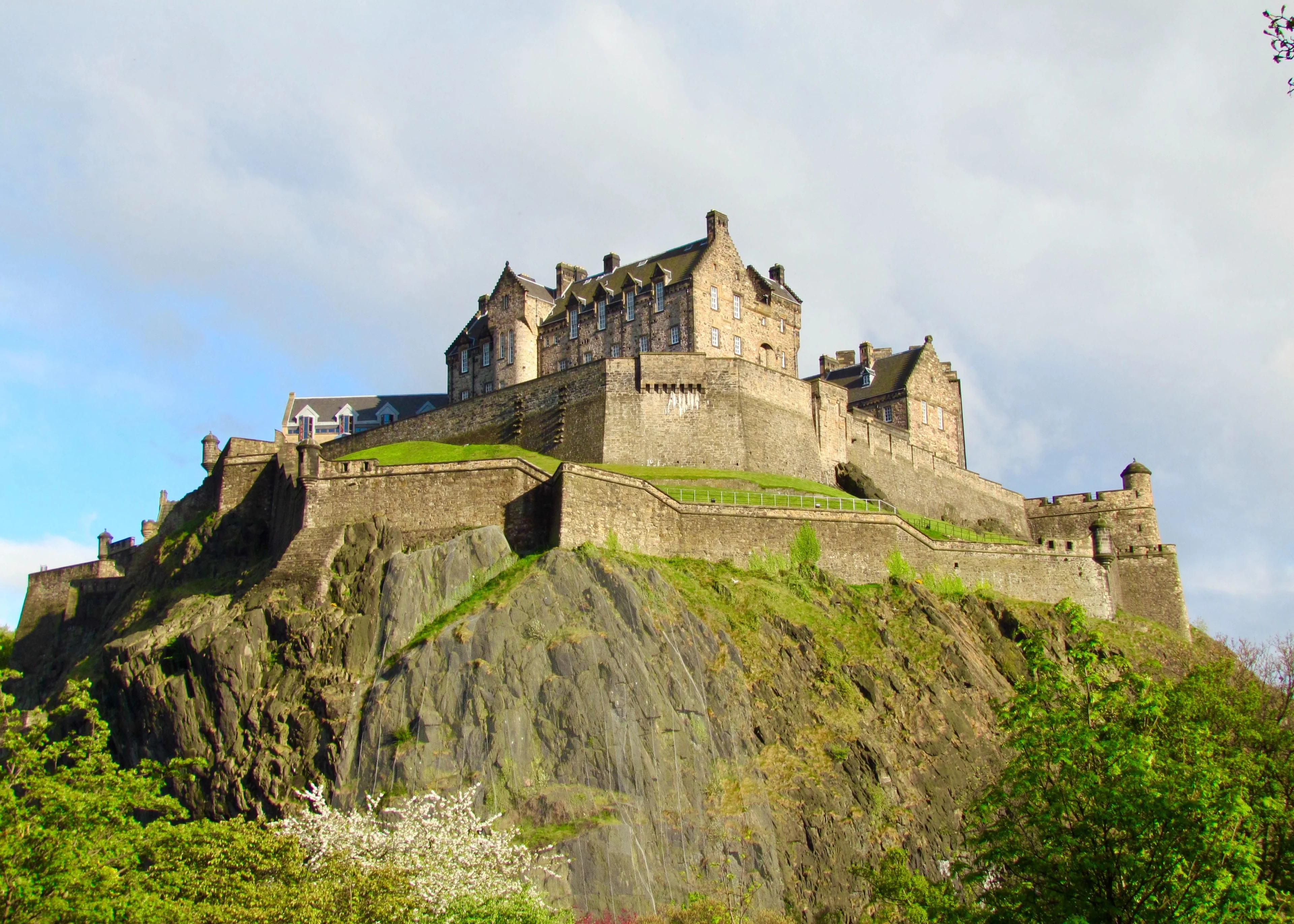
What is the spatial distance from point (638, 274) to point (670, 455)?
15983 millimetres

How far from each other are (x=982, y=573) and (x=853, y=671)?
1484cm

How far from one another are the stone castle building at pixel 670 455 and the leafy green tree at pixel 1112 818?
25.6m

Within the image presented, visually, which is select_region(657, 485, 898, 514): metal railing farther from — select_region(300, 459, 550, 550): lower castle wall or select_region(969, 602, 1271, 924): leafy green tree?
select_region(969, 602, 1271, 924): leafy green tree

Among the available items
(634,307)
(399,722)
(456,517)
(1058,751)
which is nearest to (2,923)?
(399,722)

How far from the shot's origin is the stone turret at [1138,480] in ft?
241

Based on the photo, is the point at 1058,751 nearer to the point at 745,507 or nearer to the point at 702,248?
the point at 745,507

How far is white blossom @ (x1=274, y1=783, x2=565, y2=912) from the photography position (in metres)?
33.8

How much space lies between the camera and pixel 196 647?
46.8 metres

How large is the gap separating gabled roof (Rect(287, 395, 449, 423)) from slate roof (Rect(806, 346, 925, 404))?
25922 millimetres

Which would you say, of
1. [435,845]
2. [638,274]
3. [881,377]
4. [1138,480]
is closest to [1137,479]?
[1138,480]

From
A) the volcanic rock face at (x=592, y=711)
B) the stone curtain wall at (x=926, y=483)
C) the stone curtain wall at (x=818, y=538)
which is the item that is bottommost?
the volcanic rock face at (x=592, y=711)

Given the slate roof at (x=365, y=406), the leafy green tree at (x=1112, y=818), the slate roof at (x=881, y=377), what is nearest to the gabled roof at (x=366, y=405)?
the slate roof at (x=365, y=406)

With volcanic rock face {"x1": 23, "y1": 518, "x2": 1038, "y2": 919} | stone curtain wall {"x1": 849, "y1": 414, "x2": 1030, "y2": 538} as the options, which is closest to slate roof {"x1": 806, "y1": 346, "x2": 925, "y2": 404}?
stone curtain wall {"x1": 849, "y1": 414, "x2": 1030, "y2": 538}

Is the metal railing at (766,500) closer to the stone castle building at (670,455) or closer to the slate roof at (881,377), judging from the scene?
the stone castle building at (670,455)
